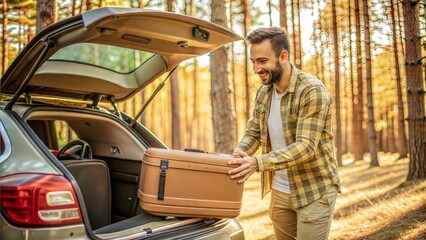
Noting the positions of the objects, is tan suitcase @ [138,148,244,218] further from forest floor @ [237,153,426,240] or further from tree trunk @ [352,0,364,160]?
tree trunk @ [352,0,364,160]

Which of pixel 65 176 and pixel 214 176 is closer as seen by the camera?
pixel 65 176

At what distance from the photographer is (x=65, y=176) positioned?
7.46 feet

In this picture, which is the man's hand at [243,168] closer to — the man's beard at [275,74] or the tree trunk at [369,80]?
the man's beard at [275,74]

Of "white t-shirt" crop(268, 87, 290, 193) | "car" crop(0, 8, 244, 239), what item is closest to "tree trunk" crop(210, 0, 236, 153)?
"car" crop(0, 8, 244, 239)

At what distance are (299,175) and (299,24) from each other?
15.1 metres

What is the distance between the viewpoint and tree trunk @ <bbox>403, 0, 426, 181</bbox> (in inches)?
301

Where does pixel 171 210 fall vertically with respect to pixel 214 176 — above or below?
below

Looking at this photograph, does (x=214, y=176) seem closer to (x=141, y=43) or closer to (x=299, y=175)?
(x=299, y=175)

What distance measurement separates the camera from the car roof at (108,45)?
2.41m

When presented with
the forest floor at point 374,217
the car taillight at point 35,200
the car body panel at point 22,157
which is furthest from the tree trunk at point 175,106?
the car taillight at point 35,200

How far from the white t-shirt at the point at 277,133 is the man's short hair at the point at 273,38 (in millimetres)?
361

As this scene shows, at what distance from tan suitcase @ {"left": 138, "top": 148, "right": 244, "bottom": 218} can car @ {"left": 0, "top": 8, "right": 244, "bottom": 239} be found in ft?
0.56

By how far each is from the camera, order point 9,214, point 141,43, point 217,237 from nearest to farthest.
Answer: point 9,214 → point 217,237 → point 141,43

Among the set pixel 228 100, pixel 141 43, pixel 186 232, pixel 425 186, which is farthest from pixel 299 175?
pixel 228 100
